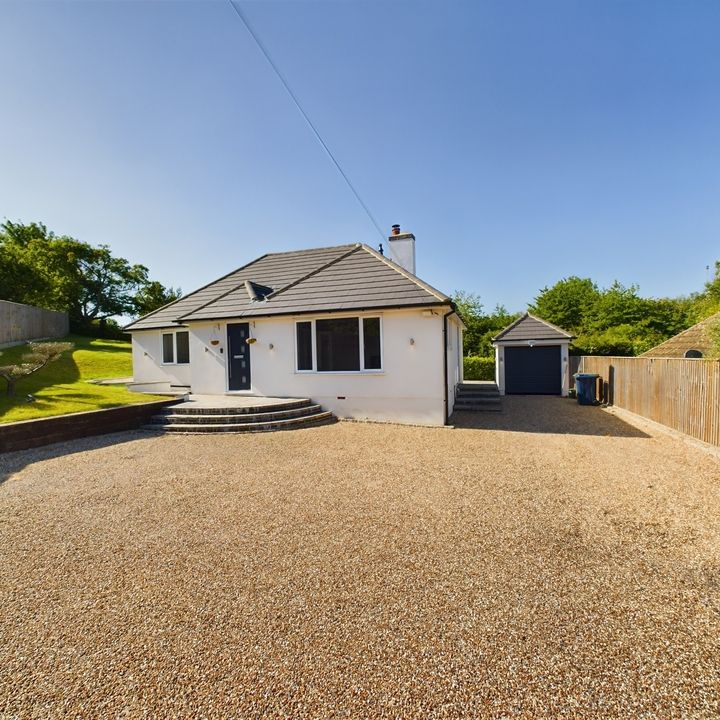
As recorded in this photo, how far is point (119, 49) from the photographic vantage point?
8.49 meters

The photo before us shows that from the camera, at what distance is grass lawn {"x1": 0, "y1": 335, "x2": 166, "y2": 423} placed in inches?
361

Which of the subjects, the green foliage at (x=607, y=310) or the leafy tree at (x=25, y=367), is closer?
the leafy tree at (x=25, y=367)

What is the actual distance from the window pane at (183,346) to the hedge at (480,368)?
14.8m

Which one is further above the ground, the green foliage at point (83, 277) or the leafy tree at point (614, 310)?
the green foliage at point (83, 277)

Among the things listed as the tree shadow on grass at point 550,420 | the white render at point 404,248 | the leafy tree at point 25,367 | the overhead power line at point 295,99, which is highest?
the overhead power line at point 295,99

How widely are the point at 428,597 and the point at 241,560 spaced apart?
1.83m

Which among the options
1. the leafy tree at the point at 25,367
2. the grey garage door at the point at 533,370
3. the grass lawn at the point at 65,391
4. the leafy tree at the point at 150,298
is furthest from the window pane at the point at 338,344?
the leafy tree at the point at 150,298

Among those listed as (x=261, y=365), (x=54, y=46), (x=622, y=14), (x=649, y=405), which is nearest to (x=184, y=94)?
(x=54, y=46)

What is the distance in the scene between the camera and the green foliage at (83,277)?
36.4m

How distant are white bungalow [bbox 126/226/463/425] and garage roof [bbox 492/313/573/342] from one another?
661 cm

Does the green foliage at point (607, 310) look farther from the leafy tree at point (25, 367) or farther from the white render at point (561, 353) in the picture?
the leafy tree at point (25, 367)

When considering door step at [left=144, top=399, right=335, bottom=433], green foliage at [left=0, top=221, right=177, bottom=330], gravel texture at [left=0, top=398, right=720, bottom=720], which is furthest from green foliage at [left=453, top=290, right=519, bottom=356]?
green foliage at [left=0, top=221, right=177, bottom=330]

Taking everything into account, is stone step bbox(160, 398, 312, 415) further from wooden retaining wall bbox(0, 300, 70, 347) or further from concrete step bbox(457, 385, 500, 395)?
wooden retaining wall bbox(0, 300, 70, 347)

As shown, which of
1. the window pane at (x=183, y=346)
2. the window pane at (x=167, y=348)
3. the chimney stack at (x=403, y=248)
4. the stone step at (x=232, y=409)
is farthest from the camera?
the window pane at (x=167, y=348)
